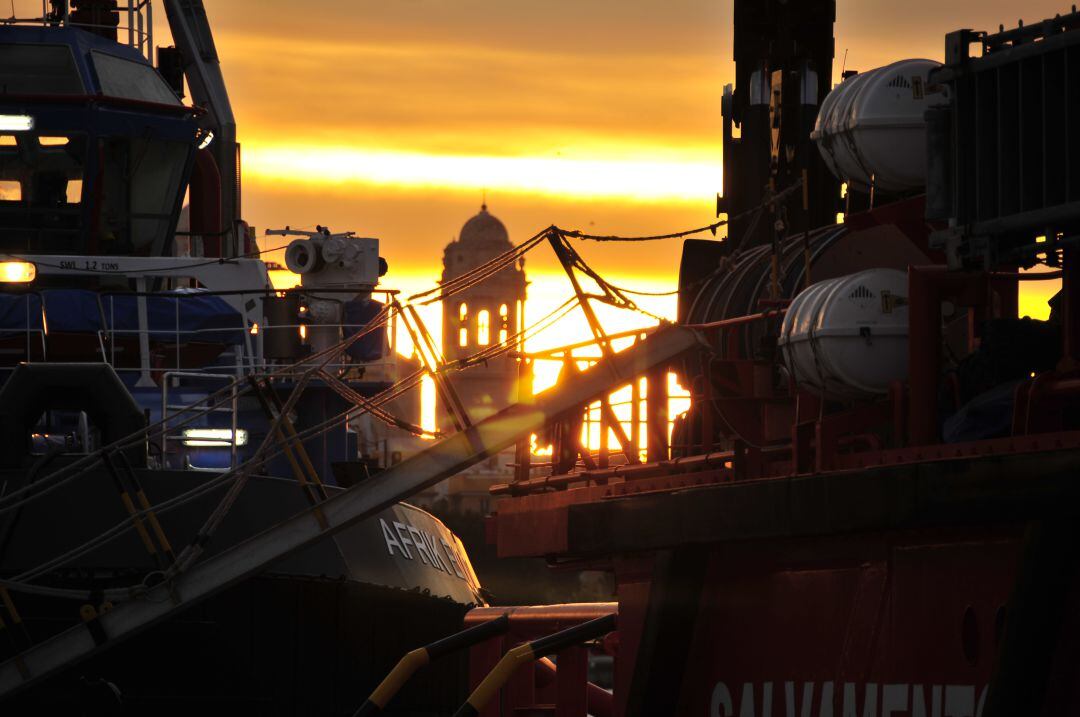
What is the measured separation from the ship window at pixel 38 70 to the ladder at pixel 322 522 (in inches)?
372

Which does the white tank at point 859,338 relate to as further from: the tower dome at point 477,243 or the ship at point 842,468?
the tower dome at point 477,243

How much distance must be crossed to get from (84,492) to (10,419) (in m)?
0.87

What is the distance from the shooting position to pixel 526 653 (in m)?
13.9

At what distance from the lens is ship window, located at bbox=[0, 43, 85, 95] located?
2395 cm

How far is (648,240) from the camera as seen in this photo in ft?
51.0

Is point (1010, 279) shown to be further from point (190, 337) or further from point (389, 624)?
point (190, 337)

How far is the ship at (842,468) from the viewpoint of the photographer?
970 centimetres

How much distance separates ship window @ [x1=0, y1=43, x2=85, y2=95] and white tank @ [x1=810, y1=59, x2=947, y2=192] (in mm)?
12642

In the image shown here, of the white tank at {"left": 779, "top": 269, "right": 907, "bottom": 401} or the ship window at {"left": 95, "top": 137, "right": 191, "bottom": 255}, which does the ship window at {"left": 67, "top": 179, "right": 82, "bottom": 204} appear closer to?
the ship window at {"left": 95, "top": 137, "right": 191, "bottom": 255}

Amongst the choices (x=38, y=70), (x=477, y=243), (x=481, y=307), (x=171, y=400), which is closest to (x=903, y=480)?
(x=171, y=400)

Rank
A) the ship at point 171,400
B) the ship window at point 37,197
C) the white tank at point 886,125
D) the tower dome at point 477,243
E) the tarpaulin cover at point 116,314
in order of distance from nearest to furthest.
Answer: the white tank at point 886,125 → the ship at point 171,400 → the tarpaulin cover at point 116,314 → the ship window at point 37,197 → the tower dome at point 477,243

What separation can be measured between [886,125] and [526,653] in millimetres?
4143

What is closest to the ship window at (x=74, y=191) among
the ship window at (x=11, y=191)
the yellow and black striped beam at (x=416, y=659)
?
the ship window at (x=11, y=191)

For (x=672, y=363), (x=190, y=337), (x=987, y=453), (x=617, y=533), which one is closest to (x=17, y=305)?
(x=190, y=337)
